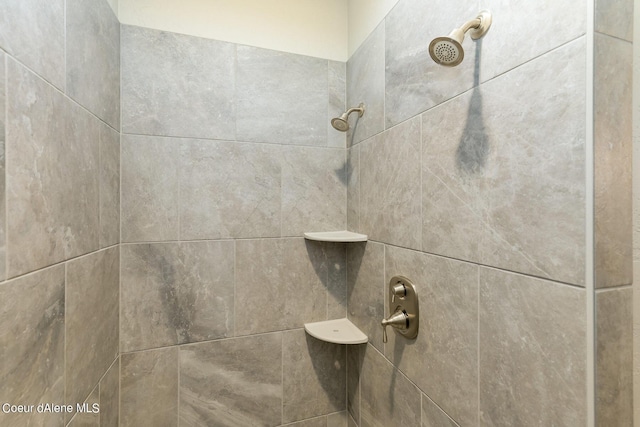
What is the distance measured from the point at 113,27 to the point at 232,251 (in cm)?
87

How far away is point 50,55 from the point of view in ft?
2.12

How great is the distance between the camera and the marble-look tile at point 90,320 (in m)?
0.73

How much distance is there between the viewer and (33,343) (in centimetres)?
59

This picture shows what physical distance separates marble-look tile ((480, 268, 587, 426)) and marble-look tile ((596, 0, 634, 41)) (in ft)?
1.34

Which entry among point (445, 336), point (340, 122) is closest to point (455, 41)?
point (340, 122)

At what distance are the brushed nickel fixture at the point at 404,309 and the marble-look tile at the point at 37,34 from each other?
3.37 feet

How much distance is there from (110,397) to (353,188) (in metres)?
1.14

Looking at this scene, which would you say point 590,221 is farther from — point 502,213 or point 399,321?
point 399,321

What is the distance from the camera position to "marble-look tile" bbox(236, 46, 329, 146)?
3.90 ft

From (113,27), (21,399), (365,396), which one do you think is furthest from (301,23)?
(365,396)

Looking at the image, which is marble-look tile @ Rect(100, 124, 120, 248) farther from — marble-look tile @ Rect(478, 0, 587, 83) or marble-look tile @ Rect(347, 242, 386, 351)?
marble-look tile @ Rect(478, 0, 587, 83)

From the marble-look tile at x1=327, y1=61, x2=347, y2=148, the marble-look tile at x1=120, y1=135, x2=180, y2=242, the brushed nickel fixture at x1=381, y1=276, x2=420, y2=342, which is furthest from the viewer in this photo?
the marble-look tile at x1=327, y1=61, x2=347, y2=148

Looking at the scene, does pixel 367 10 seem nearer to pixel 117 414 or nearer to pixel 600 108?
pixel 600 108

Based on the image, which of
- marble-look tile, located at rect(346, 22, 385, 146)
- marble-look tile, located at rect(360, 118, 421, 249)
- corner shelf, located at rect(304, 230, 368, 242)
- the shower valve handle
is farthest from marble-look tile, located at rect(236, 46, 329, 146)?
the shower valve handle
